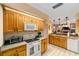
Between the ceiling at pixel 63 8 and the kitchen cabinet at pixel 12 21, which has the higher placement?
the ceiling at pixel 63 8

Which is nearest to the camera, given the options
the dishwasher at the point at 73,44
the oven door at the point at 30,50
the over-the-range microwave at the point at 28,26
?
the oven door at the point at 30,50

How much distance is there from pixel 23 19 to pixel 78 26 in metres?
2.31

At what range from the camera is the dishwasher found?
157 inches

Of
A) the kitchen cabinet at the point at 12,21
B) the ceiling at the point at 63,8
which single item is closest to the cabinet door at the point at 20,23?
the kitchen cabinet at the point at 12,21

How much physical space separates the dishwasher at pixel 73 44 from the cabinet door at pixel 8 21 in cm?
289

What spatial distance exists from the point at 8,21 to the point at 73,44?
314cm

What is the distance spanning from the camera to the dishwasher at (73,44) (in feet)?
13.1

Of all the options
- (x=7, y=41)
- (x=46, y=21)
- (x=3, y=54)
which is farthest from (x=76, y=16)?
(x=3, y=54)

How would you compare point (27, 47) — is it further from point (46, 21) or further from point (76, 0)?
point (46, 21)

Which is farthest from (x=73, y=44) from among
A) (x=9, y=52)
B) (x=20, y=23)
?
(x=9, y=52)

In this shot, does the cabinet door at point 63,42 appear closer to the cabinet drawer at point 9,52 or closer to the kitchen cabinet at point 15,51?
the kitchen cabinet at point 15,51

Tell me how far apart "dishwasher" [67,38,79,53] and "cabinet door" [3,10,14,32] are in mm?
2890

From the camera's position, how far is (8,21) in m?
2.46

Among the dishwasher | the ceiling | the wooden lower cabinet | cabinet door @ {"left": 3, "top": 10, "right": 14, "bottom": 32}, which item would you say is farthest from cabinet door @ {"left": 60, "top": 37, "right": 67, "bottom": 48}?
cabinet door @ {"left": 3, "top": 10, "right": 14, "bottom": 32}
